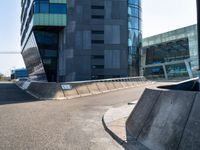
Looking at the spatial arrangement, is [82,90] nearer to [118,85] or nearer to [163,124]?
[118,85]

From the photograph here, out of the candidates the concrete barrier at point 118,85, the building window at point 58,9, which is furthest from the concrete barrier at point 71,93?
the building window at point 58,9

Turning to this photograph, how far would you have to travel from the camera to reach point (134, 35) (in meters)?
50.5

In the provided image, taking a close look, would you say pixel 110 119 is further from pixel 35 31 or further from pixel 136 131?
pixel 35 31

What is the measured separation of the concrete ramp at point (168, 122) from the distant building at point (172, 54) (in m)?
56.8

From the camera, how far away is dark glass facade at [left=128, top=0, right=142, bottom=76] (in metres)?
49.6

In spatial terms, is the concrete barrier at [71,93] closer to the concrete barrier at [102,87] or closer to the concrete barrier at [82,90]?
the concrete barrier at [82,90]

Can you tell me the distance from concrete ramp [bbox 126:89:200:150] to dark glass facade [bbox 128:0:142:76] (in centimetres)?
4108

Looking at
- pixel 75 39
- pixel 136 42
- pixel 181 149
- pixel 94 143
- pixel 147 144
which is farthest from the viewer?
pixel 136 42

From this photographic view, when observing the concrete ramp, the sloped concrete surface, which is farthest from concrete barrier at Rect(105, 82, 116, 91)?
the concrete ramp

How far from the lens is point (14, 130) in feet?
31.0

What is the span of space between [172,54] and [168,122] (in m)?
75.8

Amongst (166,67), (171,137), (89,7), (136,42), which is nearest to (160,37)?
(166,67)

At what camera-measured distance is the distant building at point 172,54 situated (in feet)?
225

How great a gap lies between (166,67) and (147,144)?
73.6 metres
